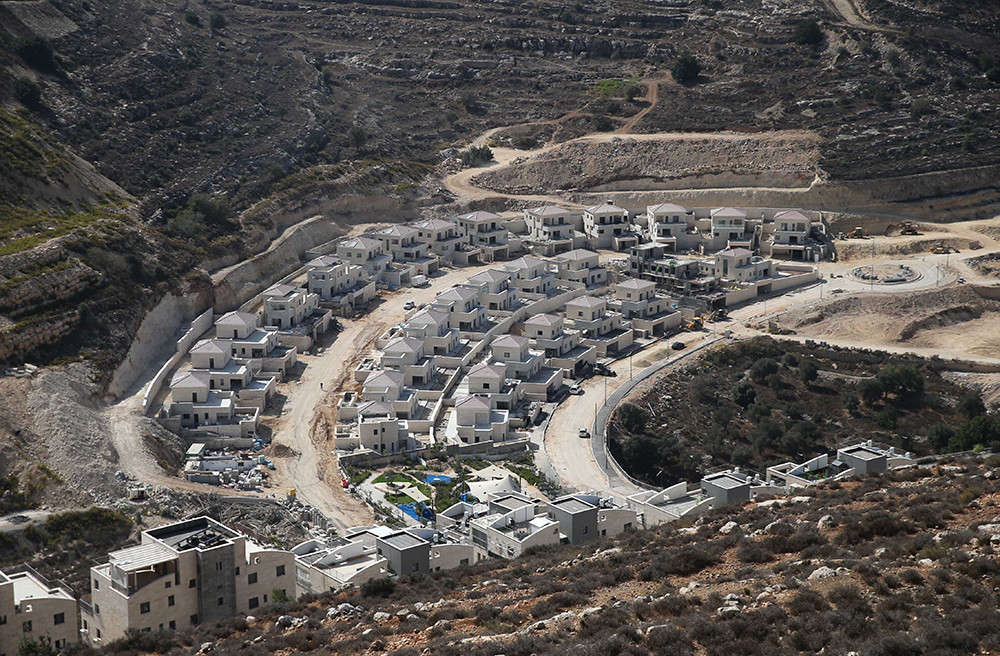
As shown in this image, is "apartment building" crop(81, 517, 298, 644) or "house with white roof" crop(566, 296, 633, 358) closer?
"apartment building" crop(81, 517, 298, 644)

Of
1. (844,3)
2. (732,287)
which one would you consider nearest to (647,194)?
(732,287)

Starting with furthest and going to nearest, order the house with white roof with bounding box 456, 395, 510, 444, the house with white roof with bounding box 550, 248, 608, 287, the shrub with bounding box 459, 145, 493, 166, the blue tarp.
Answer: the shrub with bounding box 459, 145, 493, 166, the house with white roof with bounding box 550, 248, 608, 287, the house with white roof with bounding box 456, 395, 510, 444, the blue tarp

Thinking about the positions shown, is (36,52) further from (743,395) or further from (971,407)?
(971,407)

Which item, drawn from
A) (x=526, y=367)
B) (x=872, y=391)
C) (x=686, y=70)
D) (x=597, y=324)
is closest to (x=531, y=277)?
(x=597, y=324)

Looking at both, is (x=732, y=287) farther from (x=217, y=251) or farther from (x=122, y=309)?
(x=122, y=309)

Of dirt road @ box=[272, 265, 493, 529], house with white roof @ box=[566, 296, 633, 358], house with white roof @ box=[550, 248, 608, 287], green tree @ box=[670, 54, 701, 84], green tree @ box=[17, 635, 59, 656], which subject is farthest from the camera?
green tree @ box=[670, 54, 701, 84]

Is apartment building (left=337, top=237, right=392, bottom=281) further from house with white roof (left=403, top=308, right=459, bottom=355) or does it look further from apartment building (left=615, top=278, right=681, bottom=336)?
apartment building (left=615, top=278, right=681, bottom=336)

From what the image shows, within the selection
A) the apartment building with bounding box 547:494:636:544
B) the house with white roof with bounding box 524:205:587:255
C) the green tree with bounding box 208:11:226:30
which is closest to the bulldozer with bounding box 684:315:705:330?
the house with white roof with bounding box 524:205:587:255

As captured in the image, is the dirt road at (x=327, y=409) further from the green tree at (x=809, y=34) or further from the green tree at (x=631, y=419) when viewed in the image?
the green tree at (x=809, y=34)
